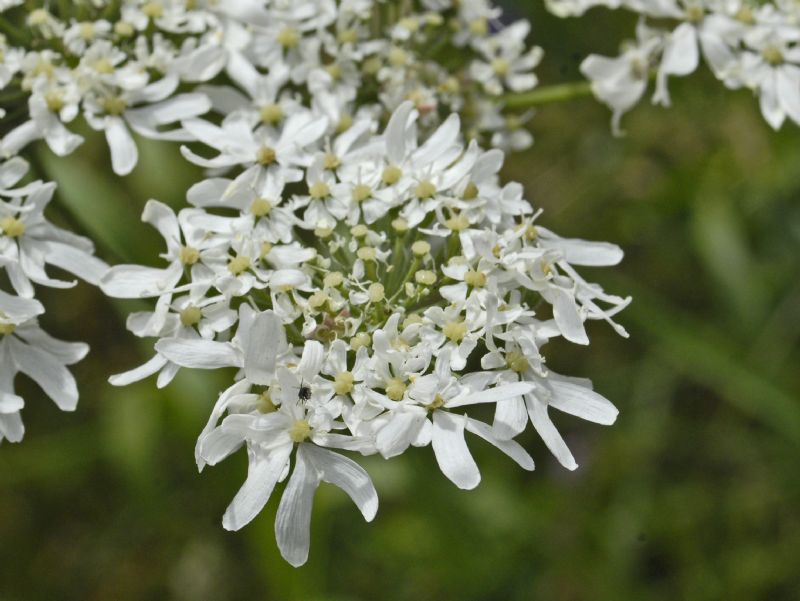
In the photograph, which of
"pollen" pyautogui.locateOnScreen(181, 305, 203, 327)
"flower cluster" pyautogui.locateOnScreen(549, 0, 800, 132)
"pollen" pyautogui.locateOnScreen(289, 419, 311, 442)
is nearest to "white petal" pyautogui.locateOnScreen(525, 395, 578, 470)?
"pollen" pyautogui.locateOnScreen(289, 419, 311, 442)

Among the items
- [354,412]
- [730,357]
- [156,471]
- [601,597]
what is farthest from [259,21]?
[601,597]

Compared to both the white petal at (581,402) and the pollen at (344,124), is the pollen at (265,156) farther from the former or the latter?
the white petal at (581,402)

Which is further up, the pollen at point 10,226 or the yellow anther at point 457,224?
the pollen at point 10,226

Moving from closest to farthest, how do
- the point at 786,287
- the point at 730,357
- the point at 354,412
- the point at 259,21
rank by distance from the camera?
the point at 354,412
the point at 259,21
the point at 730,357
the point at 786,287

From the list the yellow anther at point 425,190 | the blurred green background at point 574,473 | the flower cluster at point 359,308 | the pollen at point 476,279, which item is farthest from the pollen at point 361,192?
the blurred green background at point 574,473

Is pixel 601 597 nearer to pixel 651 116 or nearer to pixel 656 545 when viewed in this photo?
pixel 656 545
